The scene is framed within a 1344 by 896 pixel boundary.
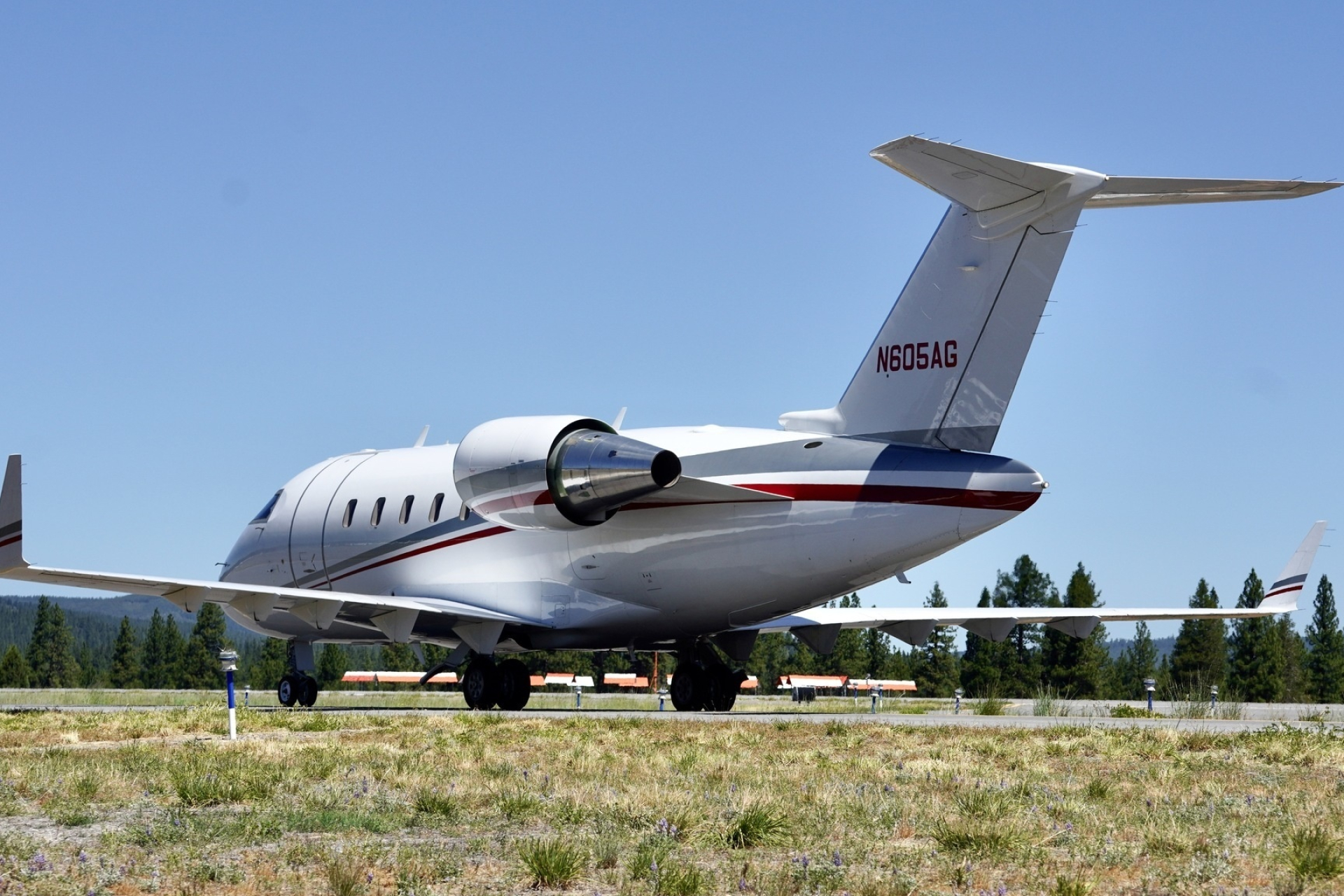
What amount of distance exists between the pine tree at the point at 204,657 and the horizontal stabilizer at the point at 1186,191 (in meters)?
95.8

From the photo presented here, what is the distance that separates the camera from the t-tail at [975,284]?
1658 centimetres

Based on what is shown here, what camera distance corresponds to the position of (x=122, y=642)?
4198 inches

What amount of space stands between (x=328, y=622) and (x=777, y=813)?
49.3ft

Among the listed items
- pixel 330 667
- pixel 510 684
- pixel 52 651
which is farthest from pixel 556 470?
pixel 52 651

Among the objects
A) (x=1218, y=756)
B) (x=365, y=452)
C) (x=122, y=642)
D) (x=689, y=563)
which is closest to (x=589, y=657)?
(x=122, y=642)

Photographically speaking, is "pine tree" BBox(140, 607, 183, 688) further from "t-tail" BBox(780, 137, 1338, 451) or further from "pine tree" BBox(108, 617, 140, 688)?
"t-tail" BBox(780, 137, 1338, 451)

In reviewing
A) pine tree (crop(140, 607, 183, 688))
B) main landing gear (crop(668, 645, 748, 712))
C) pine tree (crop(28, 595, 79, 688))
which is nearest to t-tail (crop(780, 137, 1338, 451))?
main landing gear (crop(668, 645, 748, 712))

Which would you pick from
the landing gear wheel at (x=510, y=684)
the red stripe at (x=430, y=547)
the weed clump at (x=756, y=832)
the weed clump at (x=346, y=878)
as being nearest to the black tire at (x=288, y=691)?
the red stripe at (x=430, y=547)

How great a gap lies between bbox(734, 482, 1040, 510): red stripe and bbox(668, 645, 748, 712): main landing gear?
4.80 m

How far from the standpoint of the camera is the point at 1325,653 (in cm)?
8906

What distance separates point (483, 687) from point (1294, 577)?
15.9 m

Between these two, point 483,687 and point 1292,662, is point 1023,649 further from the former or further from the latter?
point 483,687

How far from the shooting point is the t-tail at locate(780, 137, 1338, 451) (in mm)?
16578

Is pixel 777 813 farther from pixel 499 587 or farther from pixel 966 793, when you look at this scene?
pixel 499 587
